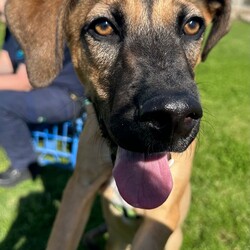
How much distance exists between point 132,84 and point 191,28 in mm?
638

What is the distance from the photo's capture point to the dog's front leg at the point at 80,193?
2.73 meters

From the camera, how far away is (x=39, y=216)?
159 inches

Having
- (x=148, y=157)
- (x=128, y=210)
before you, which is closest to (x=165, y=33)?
(x=148, y=157)

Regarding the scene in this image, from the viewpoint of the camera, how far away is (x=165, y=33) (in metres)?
2.48

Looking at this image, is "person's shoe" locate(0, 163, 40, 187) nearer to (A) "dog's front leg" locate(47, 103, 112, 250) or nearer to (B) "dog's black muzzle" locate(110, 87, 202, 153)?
(A) "dog's front leg" locate(47, 103, 112, 250)

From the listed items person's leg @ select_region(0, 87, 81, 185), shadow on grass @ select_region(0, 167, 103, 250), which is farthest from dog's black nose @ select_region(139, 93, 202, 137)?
person's leg @ select_region(0, 87, 81, 185)

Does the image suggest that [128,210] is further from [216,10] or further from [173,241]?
[216,10]

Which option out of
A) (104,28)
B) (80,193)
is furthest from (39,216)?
(104,28)

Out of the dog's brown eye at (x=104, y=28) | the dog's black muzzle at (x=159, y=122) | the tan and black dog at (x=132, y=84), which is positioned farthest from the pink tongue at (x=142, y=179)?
the dog's brown eye at (x=104, y=28)

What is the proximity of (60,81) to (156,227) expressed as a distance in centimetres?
209

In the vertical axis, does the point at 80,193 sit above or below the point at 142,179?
below

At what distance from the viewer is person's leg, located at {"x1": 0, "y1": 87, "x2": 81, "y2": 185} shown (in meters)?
4.23

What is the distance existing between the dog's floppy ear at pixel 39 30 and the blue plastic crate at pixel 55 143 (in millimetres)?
1835

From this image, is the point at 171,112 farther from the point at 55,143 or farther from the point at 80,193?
the point at 55,143
